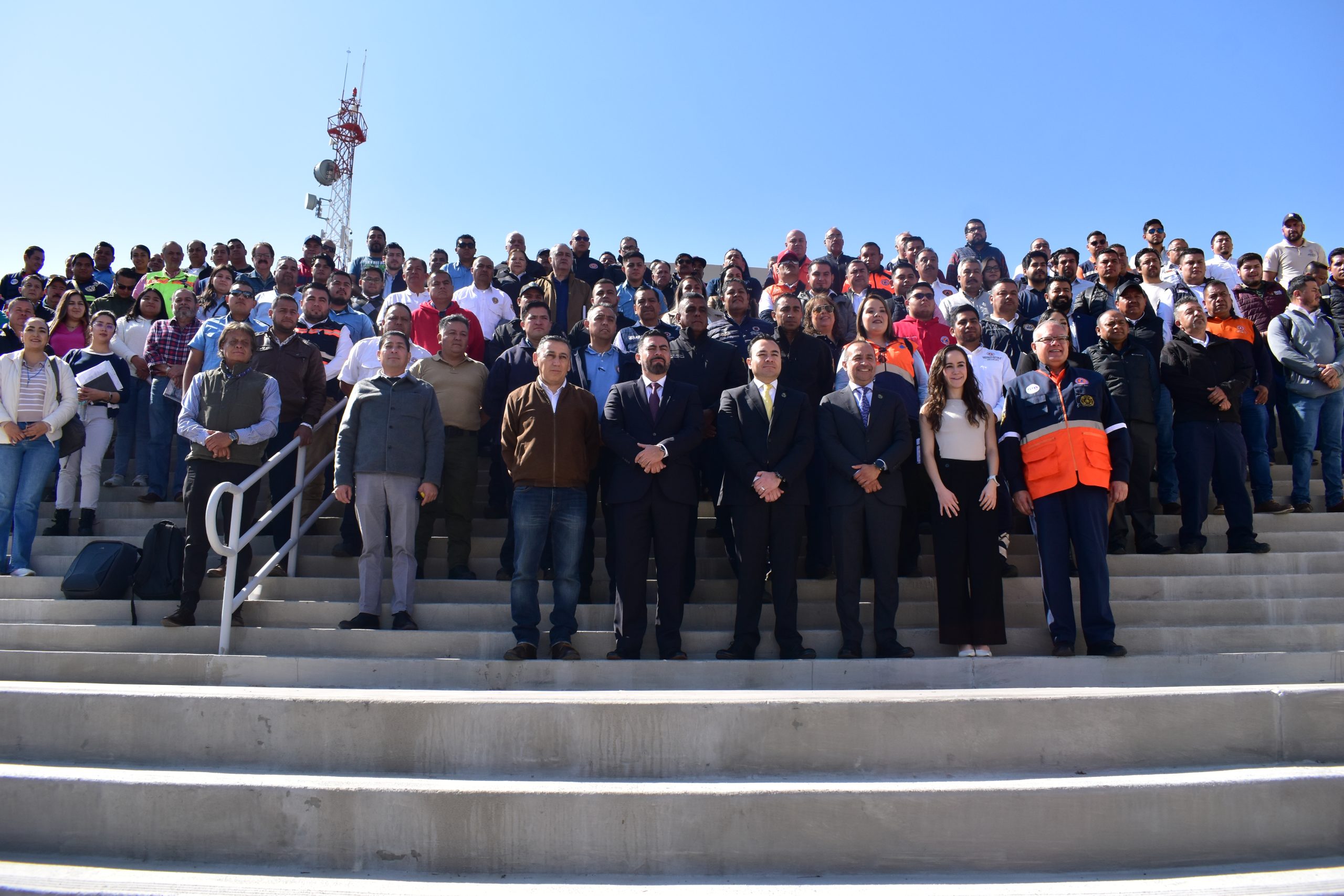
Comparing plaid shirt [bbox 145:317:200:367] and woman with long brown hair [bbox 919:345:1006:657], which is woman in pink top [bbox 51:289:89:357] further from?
woman with long brown hair [bbox 919:345:1006:657]

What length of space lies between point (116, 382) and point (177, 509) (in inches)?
52.6

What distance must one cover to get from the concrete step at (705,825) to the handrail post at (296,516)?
2.19 meters

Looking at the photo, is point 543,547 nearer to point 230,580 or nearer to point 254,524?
point 230,580

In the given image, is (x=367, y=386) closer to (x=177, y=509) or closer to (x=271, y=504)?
(x=271, y=504)

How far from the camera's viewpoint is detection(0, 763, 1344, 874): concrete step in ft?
11.2

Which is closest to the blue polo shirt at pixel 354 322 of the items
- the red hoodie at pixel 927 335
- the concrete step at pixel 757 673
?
the concrete step at pixel 757 673

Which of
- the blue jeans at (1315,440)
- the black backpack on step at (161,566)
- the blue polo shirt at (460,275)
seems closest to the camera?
the black backpack on step at (161,566)

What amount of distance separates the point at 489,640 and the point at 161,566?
7.78 ft

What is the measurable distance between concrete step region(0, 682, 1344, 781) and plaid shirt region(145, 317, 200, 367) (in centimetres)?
419

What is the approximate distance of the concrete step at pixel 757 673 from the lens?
458 cm

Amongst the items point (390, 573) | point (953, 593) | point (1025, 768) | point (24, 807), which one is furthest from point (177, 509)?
point (1025, 768)

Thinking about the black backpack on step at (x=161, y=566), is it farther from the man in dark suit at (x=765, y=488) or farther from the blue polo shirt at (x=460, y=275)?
the blue polo shirt at (x=460, y=275)

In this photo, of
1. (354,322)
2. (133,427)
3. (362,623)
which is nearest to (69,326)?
(133,427)

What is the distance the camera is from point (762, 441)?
5105 millimetres
